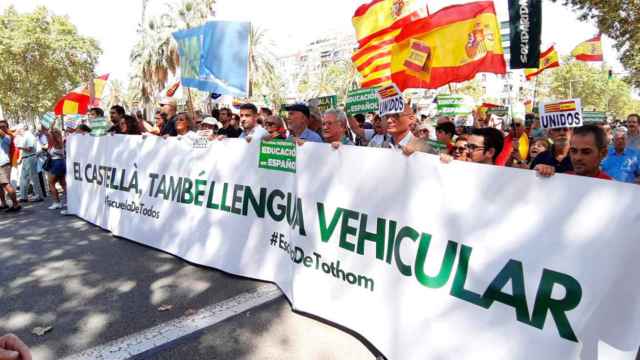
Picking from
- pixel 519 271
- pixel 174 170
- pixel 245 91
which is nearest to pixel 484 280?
pixel 519 271

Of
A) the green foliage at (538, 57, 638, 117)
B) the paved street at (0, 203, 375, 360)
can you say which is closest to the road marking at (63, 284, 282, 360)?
the paved street at (0, 203, 375, 360)

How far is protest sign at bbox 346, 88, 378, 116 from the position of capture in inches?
236

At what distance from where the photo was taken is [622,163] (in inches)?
208

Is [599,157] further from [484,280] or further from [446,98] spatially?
[446,98]

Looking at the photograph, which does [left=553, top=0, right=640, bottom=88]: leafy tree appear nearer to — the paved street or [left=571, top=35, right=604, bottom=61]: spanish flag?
[left=571, top=35, right=604, bottom=61]: spanish flag

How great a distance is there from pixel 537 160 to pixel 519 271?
102 inches

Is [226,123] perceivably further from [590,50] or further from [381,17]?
[590,50]

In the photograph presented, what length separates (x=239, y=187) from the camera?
14.8 ft

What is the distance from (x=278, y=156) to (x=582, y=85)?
80.9m

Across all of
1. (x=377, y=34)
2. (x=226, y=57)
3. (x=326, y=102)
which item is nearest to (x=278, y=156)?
(x=226, y=57)

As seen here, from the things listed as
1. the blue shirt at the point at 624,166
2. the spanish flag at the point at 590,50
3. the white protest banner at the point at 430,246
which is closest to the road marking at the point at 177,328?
the white protest banner at the point at 430,246

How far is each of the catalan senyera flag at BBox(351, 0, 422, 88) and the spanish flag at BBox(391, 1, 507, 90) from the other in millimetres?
424

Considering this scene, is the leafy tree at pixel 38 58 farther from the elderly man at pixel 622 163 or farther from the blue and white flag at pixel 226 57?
the elderly man at pixel 622 163

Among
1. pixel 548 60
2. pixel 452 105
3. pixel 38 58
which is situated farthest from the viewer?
pixel 38 58
